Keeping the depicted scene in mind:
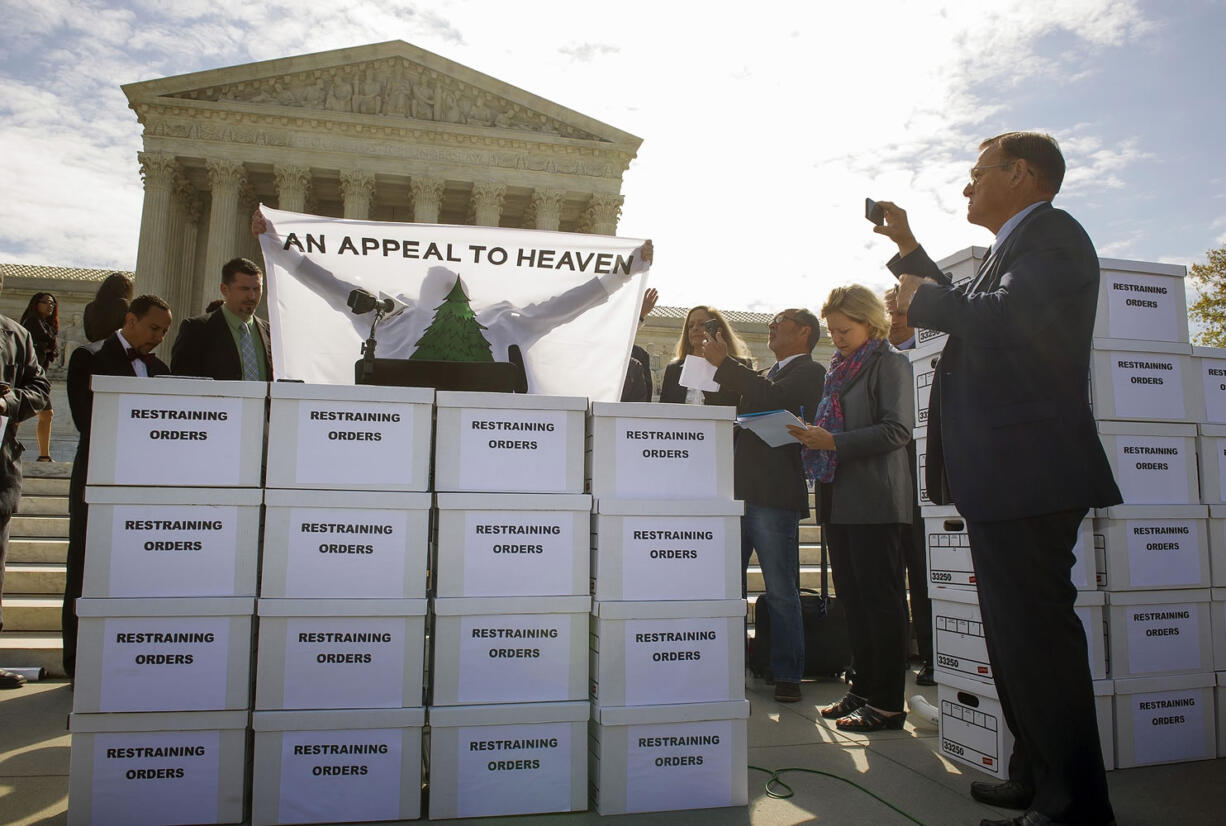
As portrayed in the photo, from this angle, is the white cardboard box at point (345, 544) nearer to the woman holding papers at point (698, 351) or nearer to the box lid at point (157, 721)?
the box lid at point (157, 721)

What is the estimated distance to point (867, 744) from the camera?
153 inches

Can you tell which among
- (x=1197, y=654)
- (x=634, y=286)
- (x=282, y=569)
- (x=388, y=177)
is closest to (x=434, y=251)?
(x=634, y=286)

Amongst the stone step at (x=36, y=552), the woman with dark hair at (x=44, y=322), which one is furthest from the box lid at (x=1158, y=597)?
the woman with dark hair at (x=44, y=322)

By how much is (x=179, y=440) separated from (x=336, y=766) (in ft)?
4.10

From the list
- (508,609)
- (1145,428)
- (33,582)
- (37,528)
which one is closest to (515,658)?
(508,609)

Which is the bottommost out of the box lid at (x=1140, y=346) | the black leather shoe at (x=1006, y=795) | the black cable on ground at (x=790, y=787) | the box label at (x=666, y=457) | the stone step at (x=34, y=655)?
the black cable on ground at (x=790, y=787)

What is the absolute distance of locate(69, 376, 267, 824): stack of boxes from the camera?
8.81ft

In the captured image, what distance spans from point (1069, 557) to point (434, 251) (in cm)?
308

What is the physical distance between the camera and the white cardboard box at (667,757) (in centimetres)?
293

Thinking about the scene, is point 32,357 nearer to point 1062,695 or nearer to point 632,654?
point 632,654

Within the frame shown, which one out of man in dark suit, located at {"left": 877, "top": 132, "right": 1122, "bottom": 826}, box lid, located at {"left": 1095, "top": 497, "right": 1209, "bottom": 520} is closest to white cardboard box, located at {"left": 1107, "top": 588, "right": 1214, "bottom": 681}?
box lid, located at {"left": 1095, "top": 497, "right": 1209, "bottom": 520}

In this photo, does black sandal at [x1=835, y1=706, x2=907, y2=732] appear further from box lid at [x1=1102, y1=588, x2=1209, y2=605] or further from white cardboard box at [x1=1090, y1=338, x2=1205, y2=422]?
white cardboard box at [x1=1090, y1=338, x2=1205, y2=422]

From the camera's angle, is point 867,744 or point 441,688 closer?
point 441,688

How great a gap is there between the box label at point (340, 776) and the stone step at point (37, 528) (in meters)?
6.59
